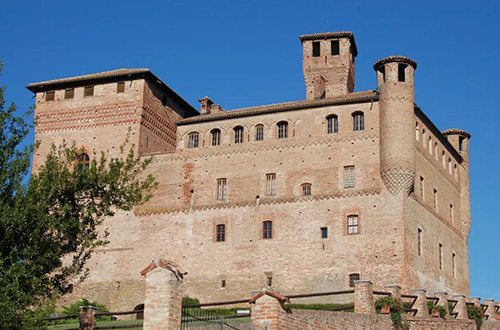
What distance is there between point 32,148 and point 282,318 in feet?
27.1

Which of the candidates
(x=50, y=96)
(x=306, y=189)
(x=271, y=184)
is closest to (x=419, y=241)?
(x=306, y=189)

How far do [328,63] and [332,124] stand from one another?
7.30m

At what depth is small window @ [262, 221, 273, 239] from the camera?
1564 inches

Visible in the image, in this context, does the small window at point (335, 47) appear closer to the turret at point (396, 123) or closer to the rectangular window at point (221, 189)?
the turret at point (396, 123)

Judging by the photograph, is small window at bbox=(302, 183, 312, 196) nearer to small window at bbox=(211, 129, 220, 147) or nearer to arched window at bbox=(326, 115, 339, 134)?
arched window at bbox=(326, 115, 339, 134)

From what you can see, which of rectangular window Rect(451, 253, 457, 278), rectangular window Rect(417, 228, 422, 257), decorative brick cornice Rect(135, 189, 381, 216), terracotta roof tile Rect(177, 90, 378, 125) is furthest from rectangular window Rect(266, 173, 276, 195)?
rectangular window Rect(451, 253, 457, 278)

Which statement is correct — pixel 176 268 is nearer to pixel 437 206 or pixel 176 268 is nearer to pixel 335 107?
pixel 335 107

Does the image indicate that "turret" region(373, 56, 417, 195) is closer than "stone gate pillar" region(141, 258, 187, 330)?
No

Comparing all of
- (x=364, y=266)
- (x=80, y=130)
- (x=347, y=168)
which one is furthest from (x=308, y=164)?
(x=80, y=130)

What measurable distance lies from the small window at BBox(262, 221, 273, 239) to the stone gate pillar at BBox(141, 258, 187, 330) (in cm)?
2379

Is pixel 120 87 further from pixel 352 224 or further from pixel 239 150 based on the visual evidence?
pixel 352 224

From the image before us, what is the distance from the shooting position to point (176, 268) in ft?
52.9

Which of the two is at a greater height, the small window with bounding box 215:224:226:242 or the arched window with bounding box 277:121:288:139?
the arched window with bounding box 277:121:288:139

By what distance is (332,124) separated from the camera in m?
40.1
